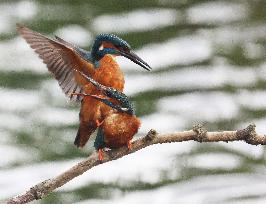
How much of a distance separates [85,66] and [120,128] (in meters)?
0.23

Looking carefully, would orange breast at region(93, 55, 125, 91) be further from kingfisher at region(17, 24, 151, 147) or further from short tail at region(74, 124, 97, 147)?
short tail at region(74, 124, 97, 147)

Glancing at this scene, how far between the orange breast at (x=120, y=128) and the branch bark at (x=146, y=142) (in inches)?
0.8

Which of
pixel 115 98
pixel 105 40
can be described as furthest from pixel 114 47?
pixel 115 98

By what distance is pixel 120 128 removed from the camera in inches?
68.6

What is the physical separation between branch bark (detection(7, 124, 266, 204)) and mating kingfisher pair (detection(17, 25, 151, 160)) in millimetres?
23

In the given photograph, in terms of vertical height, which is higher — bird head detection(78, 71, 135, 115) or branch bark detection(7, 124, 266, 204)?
bird head detection(78, 71, 135, 115)

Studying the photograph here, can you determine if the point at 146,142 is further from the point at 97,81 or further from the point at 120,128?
the point at 97,81

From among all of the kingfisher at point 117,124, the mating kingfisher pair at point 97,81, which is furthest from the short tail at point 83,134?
the kingfisher at point 117,124

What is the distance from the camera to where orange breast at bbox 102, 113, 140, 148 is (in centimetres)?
174

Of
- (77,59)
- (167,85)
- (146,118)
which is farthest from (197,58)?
(77,59)

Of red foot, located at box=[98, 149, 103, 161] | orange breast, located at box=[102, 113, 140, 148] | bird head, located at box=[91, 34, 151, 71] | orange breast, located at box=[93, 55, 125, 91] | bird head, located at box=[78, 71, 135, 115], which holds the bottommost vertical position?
red foot, located at box=[98, 149, 103, 161]

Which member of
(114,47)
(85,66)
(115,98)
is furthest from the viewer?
(85,66)

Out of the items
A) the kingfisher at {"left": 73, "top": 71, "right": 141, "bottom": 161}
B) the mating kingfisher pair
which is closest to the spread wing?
the mating kingfisher pair

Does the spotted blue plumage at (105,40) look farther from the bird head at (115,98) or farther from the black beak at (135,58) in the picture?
the bird head at (115,98)
